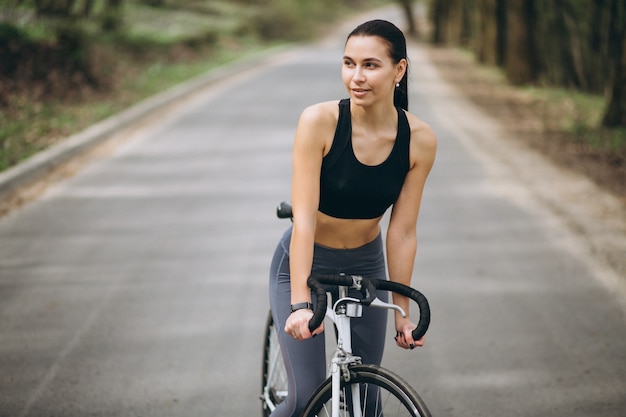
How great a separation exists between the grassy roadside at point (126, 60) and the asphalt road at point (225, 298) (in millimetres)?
2650

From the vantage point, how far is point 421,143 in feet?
9.64

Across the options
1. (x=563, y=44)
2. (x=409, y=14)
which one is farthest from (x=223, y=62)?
(x=409, y=14)

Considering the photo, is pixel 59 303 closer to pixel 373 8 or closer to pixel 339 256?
pixel 339 256

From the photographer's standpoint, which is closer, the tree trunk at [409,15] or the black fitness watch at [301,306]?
the black fitness watch at [301,306]

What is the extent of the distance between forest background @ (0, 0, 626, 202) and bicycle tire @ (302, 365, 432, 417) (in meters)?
7.69

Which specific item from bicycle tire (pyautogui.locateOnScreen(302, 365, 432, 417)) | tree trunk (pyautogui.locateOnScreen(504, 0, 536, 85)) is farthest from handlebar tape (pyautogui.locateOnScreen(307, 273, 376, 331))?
tree trunk (pyautogui.locateOnScreen(504, 0, 536, 85))

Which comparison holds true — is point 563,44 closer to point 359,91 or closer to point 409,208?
point 409,208

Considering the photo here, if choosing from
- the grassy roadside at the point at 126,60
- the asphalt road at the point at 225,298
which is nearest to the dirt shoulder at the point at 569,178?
the asphalt road at the point at 225,298

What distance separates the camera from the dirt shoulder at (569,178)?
7.73m

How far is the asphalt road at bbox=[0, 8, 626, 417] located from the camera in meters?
4.64

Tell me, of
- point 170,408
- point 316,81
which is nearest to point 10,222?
point 170,408

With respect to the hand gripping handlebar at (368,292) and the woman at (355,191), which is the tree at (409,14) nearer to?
the woman at (355,191)

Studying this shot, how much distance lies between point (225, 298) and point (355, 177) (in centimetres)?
357

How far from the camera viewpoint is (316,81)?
2177 centimetres
